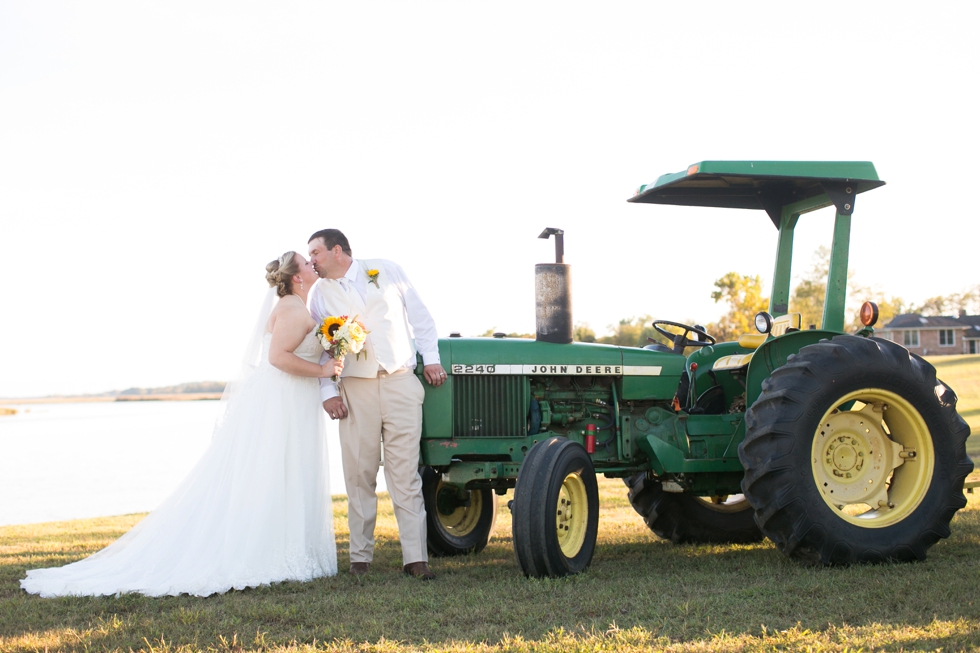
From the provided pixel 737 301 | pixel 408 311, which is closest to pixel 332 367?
pixel 408 311

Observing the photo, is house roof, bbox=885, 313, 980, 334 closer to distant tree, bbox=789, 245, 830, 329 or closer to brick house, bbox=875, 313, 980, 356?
brick house, bbox=875, 313, 980, 356

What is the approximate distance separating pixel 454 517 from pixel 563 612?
7.54ft

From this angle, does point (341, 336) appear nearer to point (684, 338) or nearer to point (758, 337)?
point (684, 338)

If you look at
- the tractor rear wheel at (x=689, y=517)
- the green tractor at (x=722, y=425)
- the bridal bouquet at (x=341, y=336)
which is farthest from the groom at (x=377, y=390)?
the tractor rear wheel at (x=689, y=517)

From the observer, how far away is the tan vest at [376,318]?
4.93 metres

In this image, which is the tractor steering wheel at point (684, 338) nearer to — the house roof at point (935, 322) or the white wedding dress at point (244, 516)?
the white wedding dress at point (244, 516)

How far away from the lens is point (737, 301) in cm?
3459

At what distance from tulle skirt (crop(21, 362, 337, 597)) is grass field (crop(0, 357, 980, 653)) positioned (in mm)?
199

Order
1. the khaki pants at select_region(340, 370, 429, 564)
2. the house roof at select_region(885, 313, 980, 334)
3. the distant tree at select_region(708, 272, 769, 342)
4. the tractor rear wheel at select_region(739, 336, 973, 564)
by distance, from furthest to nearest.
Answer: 1. the house roof at select_region(885, 313, 980, 334)
2. the distant tree at select_region(708, 272, 769, 342)
3. the khaki pants at select_region(340, 370, 429, 564)
4. the tractor rear wheel at select_region(739, 336, 973, 564)

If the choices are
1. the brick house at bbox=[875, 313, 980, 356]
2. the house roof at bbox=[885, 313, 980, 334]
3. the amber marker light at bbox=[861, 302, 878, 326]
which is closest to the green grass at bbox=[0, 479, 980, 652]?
the amber marker light at bbox=[861, 302, 878, 326]

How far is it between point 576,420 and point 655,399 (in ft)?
1.77

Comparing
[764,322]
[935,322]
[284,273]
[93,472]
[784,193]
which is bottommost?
[93,472]

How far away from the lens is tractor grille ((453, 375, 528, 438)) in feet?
17.2

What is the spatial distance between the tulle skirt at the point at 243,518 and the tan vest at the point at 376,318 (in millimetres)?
553
